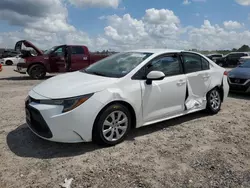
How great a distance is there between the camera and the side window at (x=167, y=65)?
411 cm

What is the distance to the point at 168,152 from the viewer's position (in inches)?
136

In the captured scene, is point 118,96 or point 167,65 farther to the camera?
point 167,65

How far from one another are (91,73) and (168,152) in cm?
192

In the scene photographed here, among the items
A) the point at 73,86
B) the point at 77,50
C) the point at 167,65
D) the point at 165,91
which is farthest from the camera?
the point at 77,50

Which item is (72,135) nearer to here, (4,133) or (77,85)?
(77,85)

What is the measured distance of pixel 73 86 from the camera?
11.3 ft

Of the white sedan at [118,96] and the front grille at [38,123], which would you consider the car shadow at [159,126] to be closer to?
the white sedan at [118,96]

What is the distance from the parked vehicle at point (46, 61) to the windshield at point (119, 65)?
7.78 m

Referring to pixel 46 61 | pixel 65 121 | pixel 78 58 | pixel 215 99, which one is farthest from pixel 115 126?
pixel 46 61

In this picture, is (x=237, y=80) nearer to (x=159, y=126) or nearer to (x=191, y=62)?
(x=191, y=62)

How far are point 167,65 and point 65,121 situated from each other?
2224 mm

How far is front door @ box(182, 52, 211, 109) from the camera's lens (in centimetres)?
465

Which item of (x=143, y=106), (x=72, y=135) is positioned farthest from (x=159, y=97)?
(x=72, y=135)

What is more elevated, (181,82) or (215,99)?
(181,82)
